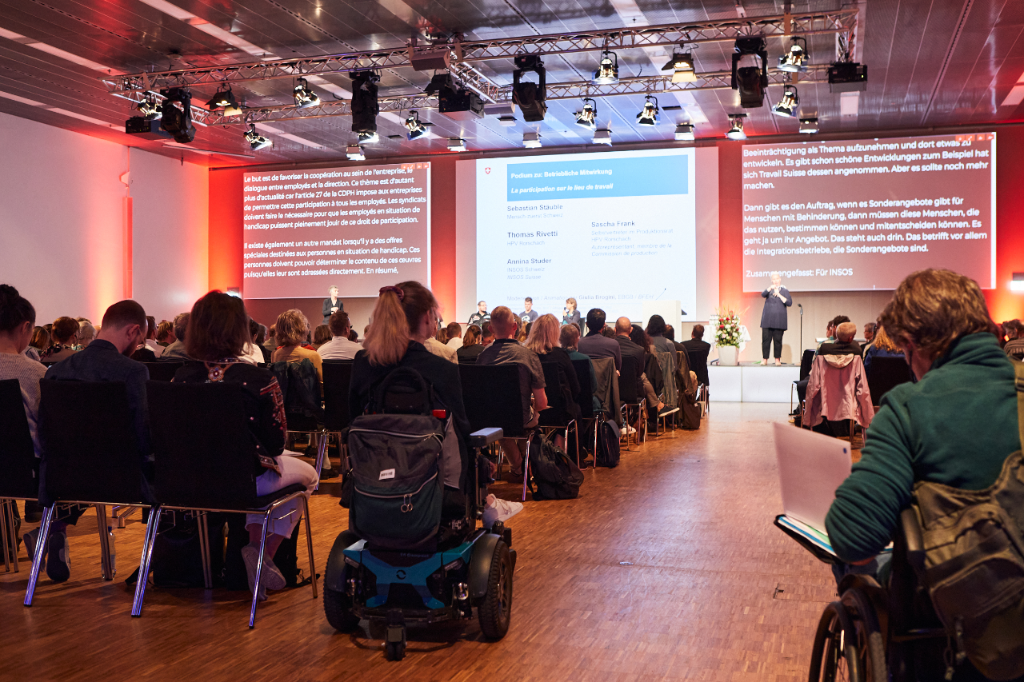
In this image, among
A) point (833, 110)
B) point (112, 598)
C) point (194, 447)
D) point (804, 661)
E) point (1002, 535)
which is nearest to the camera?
point (1002, 535)

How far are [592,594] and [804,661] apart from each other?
940 millimetres

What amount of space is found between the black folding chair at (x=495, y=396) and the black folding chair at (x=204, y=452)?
1.95 meters

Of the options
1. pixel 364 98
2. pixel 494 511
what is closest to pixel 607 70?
pixel 364 98

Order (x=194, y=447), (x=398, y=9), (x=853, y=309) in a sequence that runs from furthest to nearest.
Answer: (x=853, y=309)
(x=398, y=9)
(x=194, y=447)

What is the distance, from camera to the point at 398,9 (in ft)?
26.8

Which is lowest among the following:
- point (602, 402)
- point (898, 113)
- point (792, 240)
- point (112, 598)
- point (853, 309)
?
point (112, 598)

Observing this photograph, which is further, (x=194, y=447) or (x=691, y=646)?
(x=194, y=447)

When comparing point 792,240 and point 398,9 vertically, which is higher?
point 398,9

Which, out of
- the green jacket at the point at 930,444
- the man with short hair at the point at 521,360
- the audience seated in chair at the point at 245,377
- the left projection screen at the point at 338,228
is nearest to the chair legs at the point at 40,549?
the audience seated in chair at the point at 245,377

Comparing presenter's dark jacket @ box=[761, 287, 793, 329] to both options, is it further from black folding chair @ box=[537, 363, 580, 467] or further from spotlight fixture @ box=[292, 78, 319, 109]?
black folding chair @ box=[537, 363, 580, 467]

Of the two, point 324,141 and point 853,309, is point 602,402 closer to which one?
point 853,309

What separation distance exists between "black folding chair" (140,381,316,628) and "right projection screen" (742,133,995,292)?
1144 cm

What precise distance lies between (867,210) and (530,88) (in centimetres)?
630

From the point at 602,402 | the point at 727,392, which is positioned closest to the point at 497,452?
the point at 602,402
